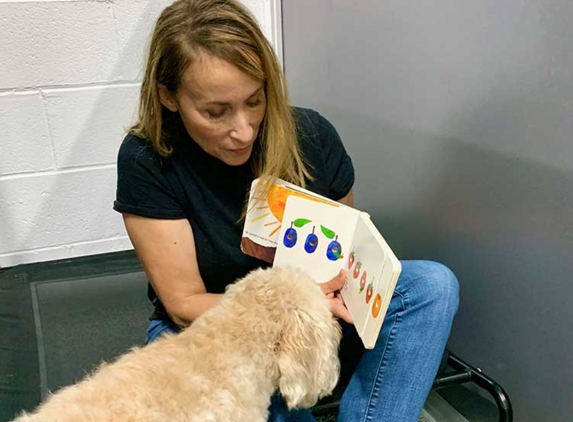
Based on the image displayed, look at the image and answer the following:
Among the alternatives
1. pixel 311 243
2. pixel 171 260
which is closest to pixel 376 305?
pixel 311 243

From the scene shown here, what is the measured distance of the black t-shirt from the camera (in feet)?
4.56

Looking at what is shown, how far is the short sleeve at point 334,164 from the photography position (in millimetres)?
1550

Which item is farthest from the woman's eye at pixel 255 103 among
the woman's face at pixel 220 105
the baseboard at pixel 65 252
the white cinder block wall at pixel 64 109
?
the baseboard at pixel 65 252

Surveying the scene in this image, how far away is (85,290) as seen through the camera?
2.55 m

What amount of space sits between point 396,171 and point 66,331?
139cm

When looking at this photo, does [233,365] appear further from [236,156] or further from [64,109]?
[64,109]

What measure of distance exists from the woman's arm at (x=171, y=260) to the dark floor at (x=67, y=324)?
0.61 metres

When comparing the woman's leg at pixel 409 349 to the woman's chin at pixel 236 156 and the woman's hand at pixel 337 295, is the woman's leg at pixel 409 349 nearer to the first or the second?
the woman's hand at pixel 337 295

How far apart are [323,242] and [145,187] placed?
43cm

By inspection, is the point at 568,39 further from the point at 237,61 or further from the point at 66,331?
the point at 66,331

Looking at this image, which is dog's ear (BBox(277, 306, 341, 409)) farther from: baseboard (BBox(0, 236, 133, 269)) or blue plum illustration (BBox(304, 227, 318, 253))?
baseboard (BBox(0, 236, 133, 269))

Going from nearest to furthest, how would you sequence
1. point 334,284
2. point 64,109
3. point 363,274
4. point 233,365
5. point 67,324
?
point 233,365
point 363,274
point 334,284
point 67,324
point 64,109

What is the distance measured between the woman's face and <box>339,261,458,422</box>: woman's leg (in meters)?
0.50

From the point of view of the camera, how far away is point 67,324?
233 cm
